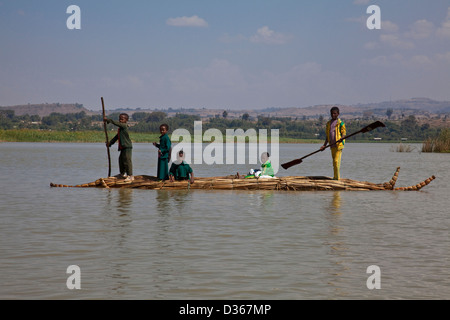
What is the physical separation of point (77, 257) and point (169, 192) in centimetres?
872

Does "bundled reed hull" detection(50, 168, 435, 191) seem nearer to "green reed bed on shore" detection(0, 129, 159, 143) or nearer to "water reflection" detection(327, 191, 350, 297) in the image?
"water reflection" detection(327, 191, 350, 297)

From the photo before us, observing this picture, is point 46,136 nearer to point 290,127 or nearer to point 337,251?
point 337,251

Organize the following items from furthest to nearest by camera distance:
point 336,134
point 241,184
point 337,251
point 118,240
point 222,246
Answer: point 241,184 < point 336,134 < point 118,240 < point 222,246 < point 337,251

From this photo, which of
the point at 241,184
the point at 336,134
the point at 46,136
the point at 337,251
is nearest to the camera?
the point at 337,251

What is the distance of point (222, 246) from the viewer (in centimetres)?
920

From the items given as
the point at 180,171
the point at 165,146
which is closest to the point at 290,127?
the point at 180,171

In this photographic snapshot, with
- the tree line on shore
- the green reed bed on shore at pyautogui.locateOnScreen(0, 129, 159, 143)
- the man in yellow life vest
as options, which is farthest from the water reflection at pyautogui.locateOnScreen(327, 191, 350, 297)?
the tree line on shore

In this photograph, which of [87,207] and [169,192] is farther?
[169,192]

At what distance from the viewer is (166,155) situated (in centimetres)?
1656

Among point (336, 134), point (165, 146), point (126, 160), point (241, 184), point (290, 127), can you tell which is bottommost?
point (241, 184)

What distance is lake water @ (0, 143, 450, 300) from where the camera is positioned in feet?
22.6

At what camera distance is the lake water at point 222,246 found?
6879 millimetres
